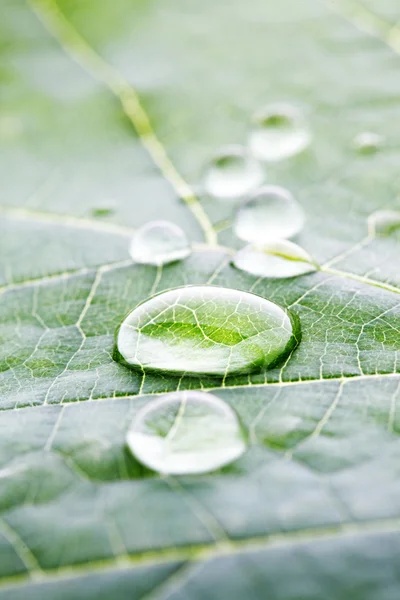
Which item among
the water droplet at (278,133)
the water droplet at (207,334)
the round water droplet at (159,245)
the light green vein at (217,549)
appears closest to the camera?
the light green vein at (217,549)

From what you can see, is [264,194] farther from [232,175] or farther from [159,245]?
[159,245]

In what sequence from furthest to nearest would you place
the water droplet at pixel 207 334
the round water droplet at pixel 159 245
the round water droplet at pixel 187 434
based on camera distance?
the round water droplet at pixel 159 245 → the water droplet at pixel 207 334 → the round water droplet at pixel 187 434

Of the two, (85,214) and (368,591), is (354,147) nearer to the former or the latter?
(85,214)

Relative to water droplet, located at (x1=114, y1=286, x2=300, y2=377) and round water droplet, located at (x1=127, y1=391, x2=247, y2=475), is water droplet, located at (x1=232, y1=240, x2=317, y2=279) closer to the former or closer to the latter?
water droplet, located at (x1=114, y1=286, x2=300, y2=377)

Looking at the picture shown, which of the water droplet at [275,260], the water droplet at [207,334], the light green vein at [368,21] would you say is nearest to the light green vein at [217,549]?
the water droplet at [207,334]

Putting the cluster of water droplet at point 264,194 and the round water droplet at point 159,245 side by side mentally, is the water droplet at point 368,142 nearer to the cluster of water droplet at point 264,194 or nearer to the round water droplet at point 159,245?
the cluster of water droplet at point 264,194

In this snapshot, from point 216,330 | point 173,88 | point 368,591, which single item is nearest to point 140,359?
point 216,330
